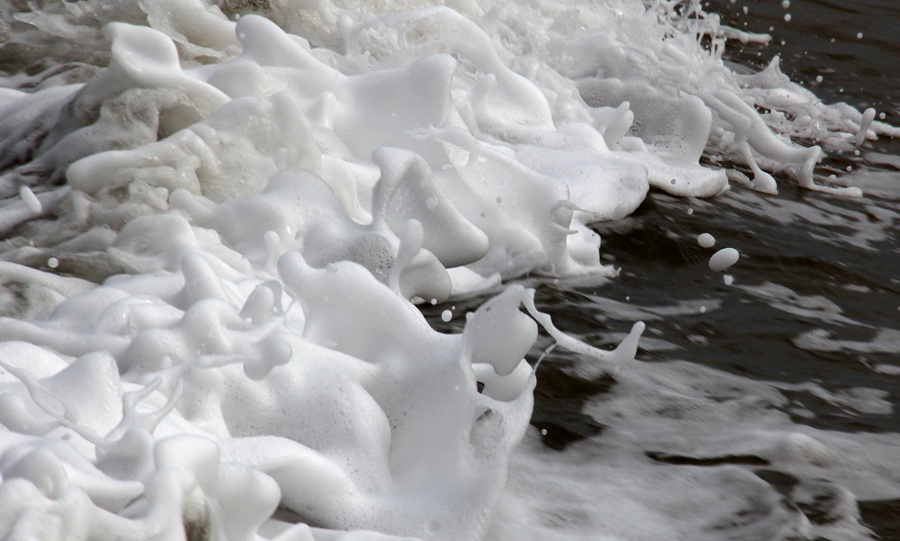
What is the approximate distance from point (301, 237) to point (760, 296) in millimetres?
1260

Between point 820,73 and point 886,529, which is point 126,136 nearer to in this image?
point 886,529

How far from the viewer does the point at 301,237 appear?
253 centimetres

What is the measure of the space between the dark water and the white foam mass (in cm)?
13

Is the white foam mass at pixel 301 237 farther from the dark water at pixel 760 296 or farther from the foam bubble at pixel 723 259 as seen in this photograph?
the foam bubble at pixel 723 259

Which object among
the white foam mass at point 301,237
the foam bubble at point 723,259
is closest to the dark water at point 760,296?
the foam bubble at point 723,259

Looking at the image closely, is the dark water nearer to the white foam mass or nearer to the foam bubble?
the foam bubble

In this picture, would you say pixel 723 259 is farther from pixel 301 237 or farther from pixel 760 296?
pixel 301 237

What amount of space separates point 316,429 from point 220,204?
0.94 m

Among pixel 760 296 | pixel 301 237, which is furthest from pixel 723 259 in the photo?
pixel 301 237

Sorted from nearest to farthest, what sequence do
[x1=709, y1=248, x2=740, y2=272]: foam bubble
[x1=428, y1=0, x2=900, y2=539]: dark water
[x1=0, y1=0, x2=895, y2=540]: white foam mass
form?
[x1=0, y1=0, x2=895, y2=540]: white foam mass
[x1=428, y1=0, x2=900, y2=539]: dark water
[x1=709, y1=248, x2=740, y2=272]: foam bubble

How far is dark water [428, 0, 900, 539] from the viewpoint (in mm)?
2242

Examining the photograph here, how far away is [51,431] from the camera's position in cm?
149

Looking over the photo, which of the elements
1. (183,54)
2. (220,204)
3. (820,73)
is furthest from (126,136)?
(820,73)

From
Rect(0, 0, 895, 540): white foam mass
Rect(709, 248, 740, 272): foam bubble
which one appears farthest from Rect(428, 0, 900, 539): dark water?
Rect(0, 0, 895, 540): white foam mass
